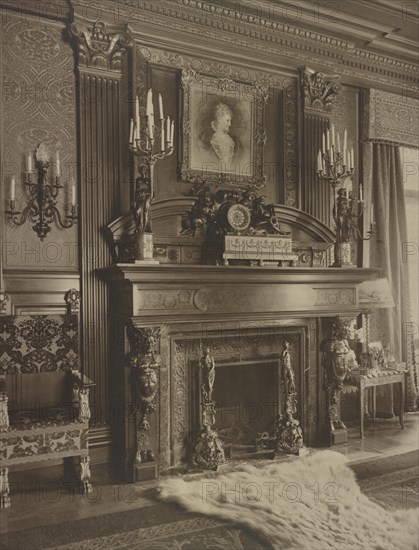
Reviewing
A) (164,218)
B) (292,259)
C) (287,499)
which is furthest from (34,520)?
(292,259)

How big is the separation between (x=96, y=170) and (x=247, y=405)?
2.29m

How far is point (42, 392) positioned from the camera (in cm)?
367

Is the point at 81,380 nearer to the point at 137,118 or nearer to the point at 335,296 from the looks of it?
the point at 137,118

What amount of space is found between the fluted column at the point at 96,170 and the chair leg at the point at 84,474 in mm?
405

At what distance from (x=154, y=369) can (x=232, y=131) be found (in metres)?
2.16

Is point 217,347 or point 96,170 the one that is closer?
point 96,170

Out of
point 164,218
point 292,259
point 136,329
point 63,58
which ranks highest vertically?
point 63,58

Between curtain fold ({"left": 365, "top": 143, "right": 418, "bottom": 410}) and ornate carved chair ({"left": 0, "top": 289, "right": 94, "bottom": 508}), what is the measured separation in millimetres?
3151

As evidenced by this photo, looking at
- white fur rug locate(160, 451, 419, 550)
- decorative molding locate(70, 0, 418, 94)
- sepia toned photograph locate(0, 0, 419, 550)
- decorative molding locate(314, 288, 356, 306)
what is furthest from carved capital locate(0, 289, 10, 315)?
decorative molding locate(314, 288, 356, 306)

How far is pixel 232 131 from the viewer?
4.34 meters

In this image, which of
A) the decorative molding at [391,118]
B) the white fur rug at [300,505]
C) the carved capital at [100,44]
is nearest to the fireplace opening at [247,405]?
the white fur rug at [300,505]

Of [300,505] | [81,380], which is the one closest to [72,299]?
[81,380]

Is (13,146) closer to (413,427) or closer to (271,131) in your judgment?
(271,131)

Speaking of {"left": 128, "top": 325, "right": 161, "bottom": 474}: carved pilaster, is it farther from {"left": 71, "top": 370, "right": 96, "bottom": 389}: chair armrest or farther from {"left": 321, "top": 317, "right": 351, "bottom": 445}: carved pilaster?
{"left": 321, "top": 317, "right": 351, "bottom": 445}: carved pilaster
